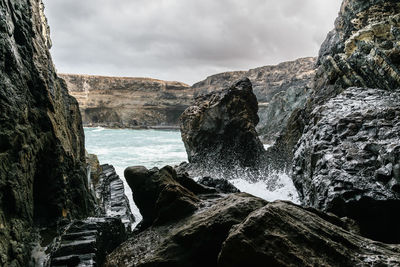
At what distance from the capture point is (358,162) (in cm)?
409

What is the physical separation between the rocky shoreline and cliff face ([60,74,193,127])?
68.7m

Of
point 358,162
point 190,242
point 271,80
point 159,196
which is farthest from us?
point 271,80

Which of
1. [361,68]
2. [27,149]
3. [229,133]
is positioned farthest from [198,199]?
[229,133]

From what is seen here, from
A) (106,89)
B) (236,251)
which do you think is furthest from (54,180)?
(106,89)

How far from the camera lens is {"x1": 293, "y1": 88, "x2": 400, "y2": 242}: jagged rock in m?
3.48

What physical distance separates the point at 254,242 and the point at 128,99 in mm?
80782

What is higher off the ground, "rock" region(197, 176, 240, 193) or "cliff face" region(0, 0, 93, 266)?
"cliff face" region(0, 0, 93, 266)

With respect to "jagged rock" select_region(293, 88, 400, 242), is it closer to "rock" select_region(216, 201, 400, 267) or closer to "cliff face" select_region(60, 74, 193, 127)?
"rock" select_region(216, 201, 400, 267)

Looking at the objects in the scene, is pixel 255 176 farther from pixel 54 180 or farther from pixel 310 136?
pixel 54 180

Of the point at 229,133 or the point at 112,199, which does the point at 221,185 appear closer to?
the point at 112,199

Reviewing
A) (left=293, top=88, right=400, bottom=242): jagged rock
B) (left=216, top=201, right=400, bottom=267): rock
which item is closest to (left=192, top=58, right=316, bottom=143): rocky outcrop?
(left=293, top=88, right=400, bottom=242): jagged rock

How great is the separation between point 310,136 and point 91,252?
190 inches

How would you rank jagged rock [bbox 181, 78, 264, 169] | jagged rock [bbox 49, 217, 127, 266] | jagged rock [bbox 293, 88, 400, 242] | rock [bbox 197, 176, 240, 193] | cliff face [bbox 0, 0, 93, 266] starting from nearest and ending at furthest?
cliff face [bbox 0, 0, 93, 266], jagged rock [bbox 49, 217, 127, 266], jagged rock [bbox 293, 88, 400, 242], rock [bbox 197, 176, 240, 193], jagged rock [bbox 181, 78, 264, 169]

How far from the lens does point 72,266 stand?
9.18 feet
